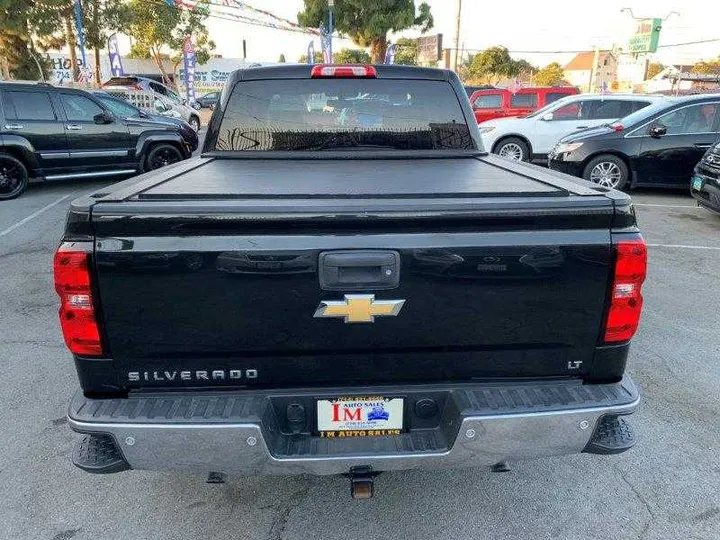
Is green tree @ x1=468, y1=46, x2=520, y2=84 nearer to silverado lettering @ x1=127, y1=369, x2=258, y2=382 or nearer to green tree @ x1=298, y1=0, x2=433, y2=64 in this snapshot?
green tree @ x1=298, y1=0, x2=433, y2=64

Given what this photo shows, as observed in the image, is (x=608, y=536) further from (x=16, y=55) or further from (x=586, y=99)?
(x=16, y=55)

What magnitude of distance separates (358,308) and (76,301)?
3.31ft

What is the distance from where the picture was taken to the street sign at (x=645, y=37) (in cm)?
6284

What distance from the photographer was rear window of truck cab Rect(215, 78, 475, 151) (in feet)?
12.0

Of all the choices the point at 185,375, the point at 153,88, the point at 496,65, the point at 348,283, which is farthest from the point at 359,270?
the point at 496,65

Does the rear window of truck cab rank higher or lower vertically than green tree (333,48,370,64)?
lower

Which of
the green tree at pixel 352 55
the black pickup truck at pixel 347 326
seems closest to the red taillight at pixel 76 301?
the black pickup truck at pixel 347 326

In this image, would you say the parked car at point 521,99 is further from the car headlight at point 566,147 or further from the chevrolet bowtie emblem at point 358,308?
the chevrolet bowtie emblem at point 358,308

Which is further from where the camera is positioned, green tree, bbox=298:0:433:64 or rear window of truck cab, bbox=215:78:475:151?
green tree, bbox=298:0:433:64

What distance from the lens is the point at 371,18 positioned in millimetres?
30094

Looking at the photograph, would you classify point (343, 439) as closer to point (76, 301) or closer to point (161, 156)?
point (76, 301)

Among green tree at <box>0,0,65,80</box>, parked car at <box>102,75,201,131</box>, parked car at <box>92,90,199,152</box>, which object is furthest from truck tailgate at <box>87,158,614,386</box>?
parked car at <box>102,75,201,131</box>

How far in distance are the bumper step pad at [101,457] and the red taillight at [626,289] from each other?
1.92 metres

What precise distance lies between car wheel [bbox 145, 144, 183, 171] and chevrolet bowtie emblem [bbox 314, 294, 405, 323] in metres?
10.3
